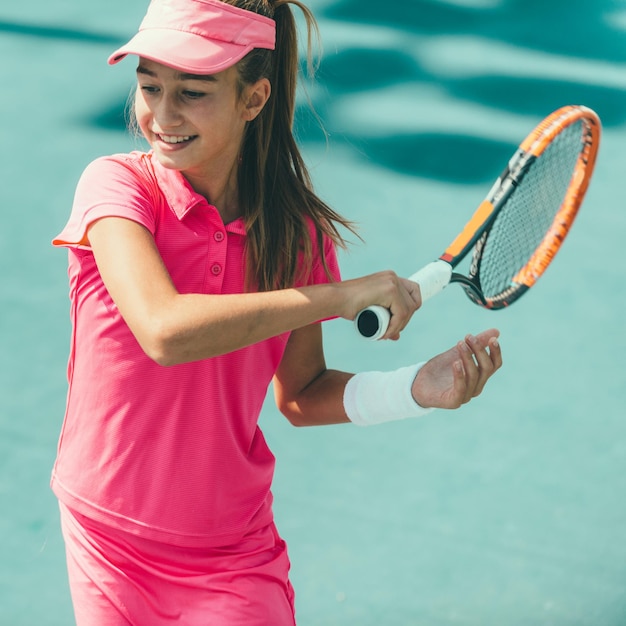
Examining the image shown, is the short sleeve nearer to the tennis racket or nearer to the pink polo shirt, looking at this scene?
the pink polo shirt

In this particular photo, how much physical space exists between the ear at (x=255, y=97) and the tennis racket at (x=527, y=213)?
1.51 feet

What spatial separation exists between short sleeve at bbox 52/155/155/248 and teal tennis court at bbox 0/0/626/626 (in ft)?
4.73

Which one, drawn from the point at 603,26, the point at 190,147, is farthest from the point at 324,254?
the point at 603,26

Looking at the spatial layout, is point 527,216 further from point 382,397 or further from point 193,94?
point 193,94

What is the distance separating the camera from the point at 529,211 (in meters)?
2.84

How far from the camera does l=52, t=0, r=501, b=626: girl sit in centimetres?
188

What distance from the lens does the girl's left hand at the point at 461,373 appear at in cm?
211

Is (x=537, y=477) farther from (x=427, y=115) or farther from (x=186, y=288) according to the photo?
(x=427, y=115)

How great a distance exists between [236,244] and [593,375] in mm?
2167

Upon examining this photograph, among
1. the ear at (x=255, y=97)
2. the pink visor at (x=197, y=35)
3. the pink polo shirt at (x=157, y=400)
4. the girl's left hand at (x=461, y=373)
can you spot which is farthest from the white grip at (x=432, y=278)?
the pink visor at (x=197, y=35)

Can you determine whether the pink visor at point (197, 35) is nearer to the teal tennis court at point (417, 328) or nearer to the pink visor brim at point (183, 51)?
the pink visor brim at point (183, 51)

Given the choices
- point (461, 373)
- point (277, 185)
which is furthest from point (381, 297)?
point (277, 185)

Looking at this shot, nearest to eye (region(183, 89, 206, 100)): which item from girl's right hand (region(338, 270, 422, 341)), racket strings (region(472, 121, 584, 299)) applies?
girl's right hand (region(338, 270, 422, 341))

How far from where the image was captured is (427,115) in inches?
212
